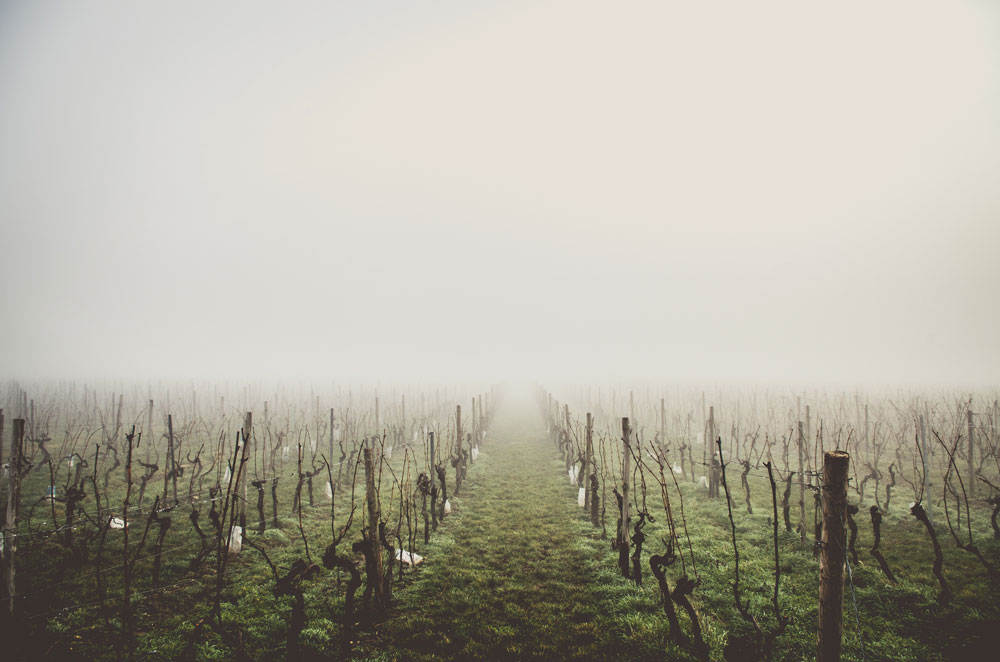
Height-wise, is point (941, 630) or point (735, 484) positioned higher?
point (941, 630)

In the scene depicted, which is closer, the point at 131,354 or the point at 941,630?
the point at 941,630

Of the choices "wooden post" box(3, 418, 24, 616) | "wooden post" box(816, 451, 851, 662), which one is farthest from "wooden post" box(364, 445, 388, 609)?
"wooden post" box(816, 451, 851, 662)

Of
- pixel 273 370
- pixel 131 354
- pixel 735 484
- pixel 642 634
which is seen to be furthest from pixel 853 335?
pixel 131 354

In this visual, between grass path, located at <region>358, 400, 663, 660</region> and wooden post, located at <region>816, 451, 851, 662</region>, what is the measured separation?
2555mm

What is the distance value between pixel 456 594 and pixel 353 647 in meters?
2.01

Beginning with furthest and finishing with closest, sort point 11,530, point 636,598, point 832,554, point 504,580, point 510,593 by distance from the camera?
point 504,580 → point 510,593 → point 636,598 → point 11,530 → point 832,554

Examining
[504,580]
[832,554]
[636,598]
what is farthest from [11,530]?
[832,554]

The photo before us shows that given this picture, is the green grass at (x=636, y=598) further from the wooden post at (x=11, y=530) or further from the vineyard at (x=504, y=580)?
the wooden post at (x=11, y=530)

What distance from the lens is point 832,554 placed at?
356 cm

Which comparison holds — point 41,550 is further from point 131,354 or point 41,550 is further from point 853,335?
point 131,354

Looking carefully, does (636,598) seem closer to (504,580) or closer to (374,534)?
(504,580)

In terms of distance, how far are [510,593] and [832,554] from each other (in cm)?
545

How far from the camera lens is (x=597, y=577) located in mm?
7660

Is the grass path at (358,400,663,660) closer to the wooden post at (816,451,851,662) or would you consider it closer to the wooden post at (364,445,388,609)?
the wooden post at (364,445,388,609)
